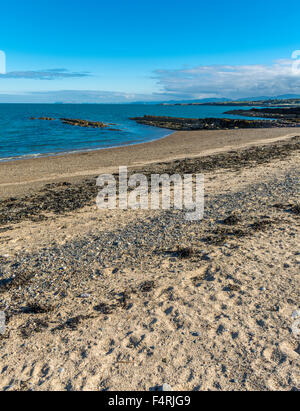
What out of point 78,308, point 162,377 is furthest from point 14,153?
point 162,377

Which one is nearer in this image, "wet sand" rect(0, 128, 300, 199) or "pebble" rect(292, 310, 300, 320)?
"pebble" rect(292, 310, 300, 320)

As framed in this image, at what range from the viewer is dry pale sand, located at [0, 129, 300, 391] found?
3859 millimetres

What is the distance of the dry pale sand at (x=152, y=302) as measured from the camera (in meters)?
3.86

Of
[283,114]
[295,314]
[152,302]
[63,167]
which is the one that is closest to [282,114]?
[283,114]

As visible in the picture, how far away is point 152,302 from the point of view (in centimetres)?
529

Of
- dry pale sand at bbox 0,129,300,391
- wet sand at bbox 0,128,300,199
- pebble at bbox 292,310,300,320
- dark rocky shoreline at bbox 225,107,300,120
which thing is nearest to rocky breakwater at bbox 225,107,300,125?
dark rocky shoreline at bbox 225,107,300,120

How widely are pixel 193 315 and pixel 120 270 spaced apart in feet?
6.74

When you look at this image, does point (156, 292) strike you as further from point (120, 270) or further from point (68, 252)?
point (68, 252)

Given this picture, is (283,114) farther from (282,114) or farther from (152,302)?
(152,302)

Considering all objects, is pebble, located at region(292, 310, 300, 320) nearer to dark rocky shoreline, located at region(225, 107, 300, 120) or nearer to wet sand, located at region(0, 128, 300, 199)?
wet sand, located at region(0, 128, 300, 199)

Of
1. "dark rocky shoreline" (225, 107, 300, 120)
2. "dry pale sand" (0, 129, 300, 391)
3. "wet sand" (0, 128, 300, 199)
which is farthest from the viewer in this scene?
"dark rocky shoreline" (225, 107, 300, 120)

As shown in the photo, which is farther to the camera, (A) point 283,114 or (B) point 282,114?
(B) point 282,114
